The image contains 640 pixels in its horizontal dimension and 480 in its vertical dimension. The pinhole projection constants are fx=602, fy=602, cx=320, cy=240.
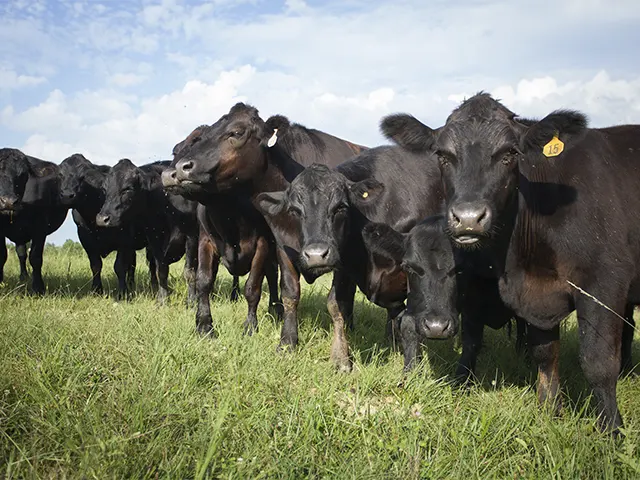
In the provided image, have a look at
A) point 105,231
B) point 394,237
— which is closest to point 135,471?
point 394,237

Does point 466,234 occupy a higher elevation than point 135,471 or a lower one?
higher

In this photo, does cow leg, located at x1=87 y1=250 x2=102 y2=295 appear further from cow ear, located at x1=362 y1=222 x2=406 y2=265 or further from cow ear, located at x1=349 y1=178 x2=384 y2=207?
cow ear, located at x1=362 y1=222 x2=406 y2=265

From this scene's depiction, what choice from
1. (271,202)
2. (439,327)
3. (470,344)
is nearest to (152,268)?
(271,202)

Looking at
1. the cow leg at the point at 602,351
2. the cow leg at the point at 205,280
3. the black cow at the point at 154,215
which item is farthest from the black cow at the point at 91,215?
the cow leg at the point at 602,351

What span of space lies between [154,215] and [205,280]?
162 inches

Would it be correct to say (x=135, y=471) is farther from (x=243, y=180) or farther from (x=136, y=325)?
(x=243, y=180)

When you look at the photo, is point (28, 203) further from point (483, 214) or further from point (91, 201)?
point (483, 214)

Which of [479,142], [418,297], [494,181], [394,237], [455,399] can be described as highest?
[479,142]

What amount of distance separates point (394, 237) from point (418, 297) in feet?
2.82

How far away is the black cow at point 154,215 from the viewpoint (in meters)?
9.91

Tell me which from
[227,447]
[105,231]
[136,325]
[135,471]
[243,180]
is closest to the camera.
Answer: [135,471]

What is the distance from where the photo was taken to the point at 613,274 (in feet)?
14.3

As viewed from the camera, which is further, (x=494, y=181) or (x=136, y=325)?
(x=136, y=325)

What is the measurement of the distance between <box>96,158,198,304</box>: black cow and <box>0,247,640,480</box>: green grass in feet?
13.8
